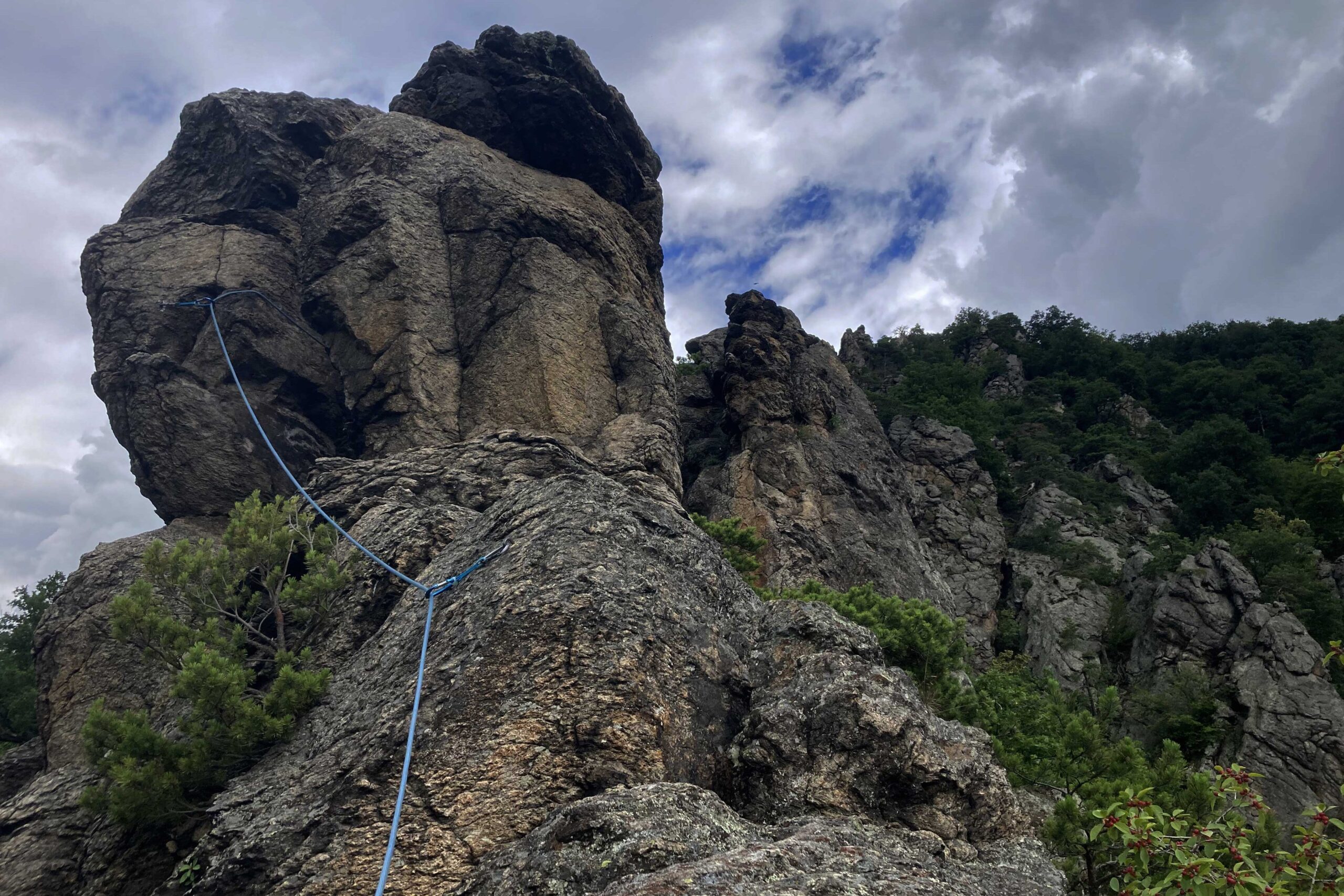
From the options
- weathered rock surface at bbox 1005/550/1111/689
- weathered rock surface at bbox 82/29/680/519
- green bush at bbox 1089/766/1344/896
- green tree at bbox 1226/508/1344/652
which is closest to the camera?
green bush at bbox 1089/766/1344/896

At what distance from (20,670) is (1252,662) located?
5011cm

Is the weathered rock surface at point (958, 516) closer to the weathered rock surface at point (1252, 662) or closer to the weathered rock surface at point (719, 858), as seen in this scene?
the weathered rock surface at point (1252, 662)

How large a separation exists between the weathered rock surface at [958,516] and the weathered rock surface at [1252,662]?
21.9 feet

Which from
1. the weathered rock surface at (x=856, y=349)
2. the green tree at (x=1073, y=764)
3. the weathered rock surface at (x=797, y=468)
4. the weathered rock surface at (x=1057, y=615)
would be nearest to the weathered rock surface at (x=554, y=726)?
the green tree at (x=1073, y=764)

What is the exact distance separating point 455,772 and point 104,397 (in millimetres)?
23321

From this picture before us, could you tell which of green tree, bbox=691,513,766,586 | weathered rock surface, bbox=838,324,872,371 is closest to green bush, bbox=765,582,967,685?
green tree, bbox=691,513,766,586

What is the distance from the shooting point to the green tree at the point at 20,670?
2933 cm

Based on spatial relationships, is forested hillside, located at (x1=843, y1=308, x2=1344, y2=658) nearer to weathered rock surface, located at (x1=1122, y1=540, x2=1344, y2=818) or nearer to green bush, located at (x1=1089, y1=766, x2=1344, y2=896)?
weathered rock surface, located at (x1=1122, y1=540, x2=1344, y2=818)

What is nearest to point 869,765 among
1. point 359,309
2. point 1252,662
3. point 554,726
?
point 554,726

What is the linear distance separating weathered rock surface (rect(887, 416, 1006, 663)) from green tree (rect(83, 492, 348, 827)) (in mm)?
27683

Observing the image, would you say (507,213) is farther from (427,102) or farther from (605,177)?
(427,102)

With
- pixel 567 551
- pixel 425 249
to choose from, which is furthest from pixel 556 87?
pixel 567 551

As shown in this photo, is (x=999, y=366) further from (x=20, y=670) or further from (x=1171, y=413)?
(x=20, y=670)

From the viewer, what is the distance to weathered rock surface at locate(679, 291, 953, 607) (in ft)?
105
